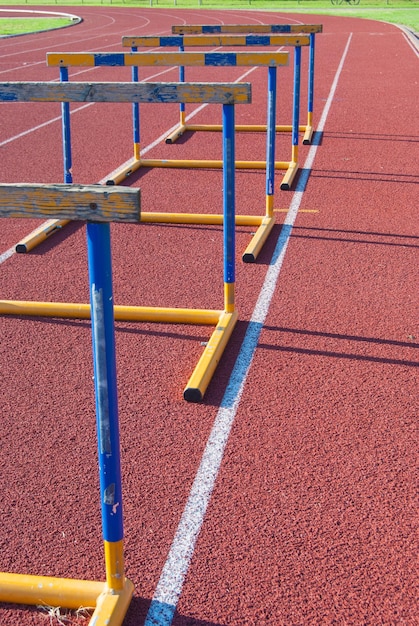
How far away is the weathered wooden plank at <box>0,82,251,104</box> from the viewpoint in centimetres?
423

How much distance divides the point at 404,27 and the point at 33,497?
30.2 m

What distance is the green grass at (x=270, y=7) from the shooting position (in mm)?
33875

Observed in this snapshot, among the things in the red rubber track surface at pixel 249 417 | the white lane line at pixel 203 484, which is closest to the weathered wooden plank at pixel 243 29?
the red rubber track surface at pixel 249 417

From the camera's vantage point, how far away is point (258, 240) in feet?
20.7

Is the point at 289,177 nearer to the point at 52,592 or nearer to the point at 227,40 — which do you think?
the point at 227,40

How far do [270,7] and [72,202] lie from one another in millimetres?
45858

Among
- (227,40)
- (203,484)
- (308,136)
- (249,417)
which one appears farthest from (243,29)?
(203,484)

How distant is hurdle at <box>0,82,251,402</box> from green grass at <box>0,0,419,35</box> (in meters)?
26.5

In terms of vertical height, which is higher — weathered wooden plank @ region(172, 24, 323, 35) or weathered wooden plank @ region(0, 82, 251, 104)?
weathered wooden plank @ region(172, 24, 323, 35)

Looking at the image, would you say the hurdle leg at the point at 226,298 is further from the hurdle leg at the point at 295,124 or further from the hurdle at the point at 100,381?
the hurdle leg at the point at 295,124

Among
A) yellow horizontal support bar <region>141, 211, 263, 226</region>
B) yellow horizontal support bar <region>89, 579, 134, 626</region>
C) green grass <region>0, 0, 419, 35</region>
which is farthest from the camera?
green grass <region>0, 0, 419, 35</region>

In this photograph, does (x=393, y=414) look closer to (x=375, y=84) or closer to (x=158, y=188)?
(x=158, y=188)

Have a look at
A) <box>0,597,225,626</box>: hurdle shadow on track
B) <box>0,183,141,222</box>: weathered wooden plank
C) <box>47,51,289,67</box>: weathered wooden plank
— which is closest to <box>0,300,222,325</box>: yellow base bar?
<box>47,51,289,67</box>: weathered wooden plank

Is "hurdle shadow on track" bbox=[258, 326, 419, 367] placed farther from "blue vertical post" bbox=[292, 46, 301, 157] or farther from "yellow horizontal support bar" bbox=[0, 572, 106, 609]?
"blue vertical post" bbox=[292, 46, 301, 157]
